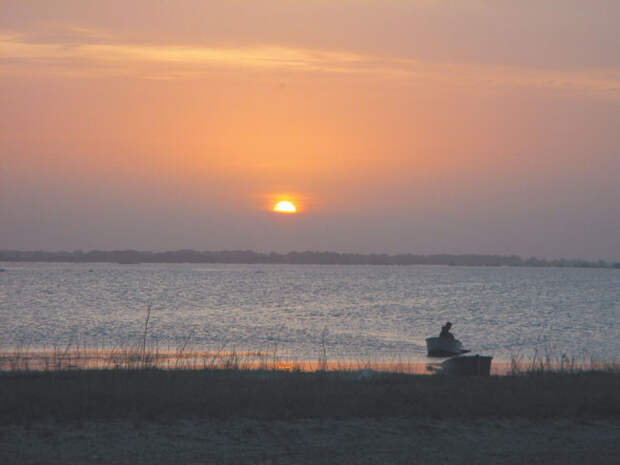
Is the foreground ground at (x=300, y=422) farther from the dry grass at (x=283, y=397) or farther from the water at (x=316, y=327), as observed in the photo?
the water at (x=316, y=327)

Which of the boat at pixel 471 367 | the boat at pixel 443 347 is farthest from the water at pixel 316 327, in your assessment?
the boat at pixel 471 367

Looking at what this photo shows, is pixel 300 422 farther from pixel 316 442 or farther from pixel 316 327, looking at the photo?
pixel 316 327

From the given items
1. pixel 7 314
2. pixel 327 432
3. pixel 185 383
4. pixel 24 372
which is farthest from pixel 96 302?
pixel 327 432

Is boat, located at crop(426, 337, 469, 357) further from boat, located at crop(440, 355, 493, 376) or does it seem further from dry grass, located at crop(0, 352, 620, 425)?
dry grass, located at crop(0, 352, 620, 425)

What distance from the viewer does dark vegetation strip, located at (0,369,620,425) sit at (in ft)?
44.0

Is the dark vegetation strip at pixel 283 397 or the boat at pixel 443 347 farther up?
the dark vegetation strip at pixel 283 397

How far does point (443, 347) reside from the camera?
33062 mm

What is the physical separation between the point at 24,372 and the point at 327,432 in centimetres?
1167

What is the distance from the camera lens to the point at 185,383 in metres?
17.1

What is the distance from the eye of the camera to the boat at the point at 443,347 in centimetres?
3268

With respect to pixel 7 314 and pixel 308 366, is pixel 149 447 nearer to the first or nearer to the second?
pixel 308 366

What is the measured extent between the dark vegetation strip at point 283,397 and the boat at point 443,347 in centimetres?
1327

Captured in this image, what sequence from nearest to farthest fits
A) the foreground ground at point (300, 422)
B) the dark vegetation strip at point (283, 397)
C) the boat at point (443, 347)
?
1. the foreground ground at point (300, 422)
2. the dark vegetation strip at point (283, 397)
3. the boat at point (443, 347)

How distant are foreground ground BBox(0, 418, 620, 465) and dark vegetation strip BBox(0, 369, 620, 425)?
51 cm
